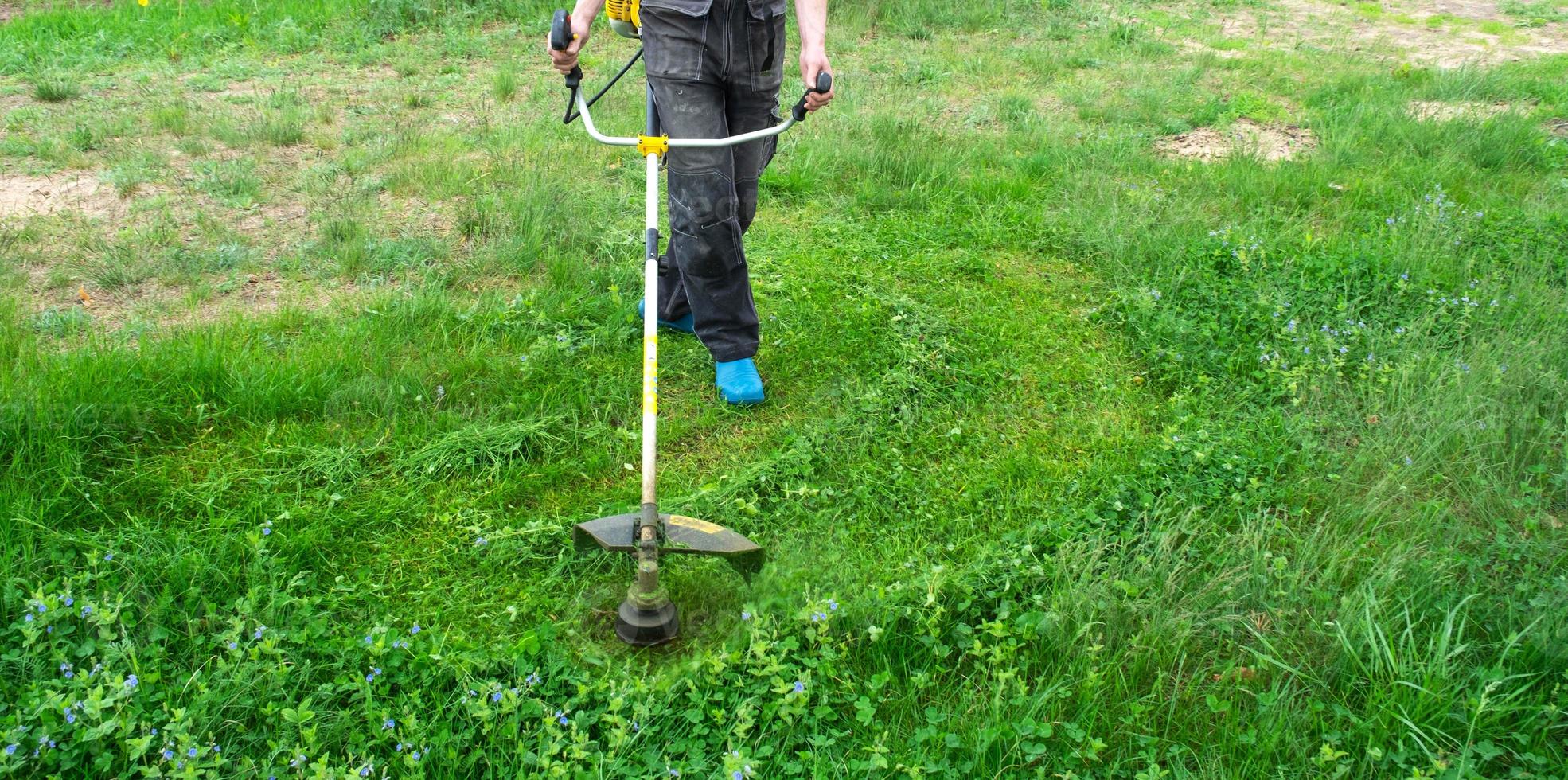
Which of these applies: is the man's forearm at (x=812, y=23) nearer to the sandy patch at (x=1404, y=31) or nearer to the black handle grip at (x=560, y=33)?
the black handle grip at (x=560, y=33)

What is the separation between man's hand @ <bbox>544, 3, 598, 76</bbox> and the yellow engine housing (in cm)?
6

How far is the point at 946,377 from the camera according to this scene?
4332 mm

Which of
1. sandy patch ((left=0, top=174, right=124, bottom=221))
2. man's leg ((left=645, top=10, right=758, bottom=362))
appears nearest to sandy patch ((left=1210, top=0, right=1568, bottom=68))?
man's leg ((left=645, top=10, right=758, bottom=362))

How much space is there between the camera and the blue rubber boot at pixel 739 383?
13.5 feet

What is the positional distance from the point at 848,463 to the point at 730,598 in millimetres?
806

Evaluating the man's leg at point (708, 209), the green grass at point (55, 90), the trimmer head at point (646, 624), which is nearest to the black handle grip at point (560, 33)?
the man's leg at point (708, 209)

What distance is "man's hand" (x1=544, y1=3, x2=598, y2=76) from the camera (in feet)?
11.0

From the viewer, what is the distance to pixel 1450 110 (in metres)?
7.27

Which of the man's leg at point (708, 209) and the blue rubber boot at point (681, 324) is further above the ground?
the man's leg at point (708, 209)

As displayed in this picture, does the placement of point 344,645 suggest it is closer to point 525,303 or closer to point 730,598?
point 730,598

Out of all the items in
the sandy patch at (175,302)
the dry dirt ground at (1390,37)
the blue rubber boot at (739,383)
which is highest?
the dry dirt ground at (1390,37)

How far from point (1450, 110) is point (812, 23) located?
567 cm

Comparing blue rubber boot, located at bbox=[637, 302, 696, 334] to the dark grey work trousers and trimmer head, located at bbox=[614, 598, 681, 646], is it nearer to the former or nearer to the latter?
the dark grey work trousers

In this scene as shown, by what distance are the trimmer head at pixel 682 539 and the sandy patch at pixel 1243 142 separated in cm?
458
